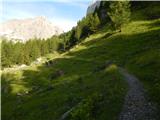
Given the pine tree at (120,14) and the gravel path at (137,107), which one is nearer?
the gravel path at (137,107)

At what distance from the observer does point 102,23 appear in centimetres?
18400

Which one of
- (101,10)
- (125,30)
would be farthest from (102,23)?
(125,30)

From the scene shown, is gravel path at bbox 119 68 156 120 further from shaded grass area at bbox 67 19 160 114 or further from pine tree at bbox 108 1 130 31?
pine tree at bbox 108 1 130 31

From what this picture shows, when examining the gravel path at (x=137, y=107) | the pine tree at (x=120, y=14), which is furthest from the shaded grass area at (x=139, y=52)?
the pine tree at (x=120, y=14)

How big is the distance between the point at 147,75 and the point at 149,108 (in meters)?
13.1

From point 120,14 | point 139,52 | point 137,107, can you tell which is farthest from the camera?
point 120,14

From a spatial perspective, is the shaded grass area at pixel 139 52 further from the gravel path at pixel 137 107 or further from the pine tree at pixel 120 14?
the pine tree at pixel 120 14

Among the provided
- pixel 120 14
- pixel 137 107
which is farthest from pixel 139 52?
pixel 120 14

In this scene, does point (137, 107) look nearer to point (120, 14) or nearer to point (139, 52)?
point (139, 52)

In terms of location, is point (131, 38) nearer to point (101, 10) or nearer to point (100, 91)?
point (100, 91)

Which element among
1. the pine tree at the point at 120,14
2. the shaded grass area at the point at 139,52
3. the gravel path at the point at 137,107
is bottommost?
the gravel path at the point at 137,107

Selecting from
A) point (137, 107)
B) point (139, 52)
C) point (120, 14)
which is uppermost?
point (120, 14)

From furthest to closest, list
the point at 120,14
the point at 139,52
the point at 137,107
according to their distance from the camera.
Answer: the point at 120,14
the point at 139,52
the point at 137,107

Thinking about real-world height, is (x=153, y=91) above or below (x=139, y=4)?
below
